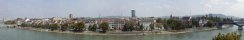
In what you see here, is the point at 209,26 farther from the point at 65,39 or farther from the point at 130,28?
the point at 65,39

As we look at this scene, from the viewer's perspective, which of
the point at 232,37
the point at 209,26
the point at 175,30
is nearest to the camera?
the point at 232,37

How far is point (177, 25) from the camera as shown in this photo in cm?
2489

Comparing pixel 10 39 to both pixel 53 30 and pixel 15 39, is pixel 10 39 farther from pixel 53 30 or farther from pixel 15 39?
pixel 53 30

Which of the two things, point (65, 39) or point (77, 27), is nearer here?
point (65, 39)

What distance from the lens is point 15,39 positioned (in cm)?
1770

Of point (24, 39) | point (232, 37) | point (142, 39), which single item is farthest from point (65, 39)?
point (232, 37)

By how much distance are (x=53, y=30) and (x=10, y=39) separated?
8512 millimetres

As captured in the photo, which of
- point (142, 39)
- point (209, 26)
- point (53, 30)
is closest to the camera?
point (142, 39)

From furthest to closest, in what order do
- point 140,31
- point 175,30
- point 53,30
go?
1. point 53,30
2. point 175,30
3. point 140,31

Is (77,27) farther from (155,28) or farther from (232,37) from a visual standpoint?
(232,37)

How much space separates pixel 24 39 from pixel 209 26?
15913 mm

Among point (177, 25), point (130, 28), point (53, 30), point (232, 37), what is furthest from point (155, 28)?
point (232, 37)

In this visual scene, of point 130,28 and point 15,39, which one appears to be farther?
point 130,28

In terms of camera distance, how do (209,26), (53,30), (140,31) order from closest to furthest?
(140,31) → (53,30) → (209,26)
